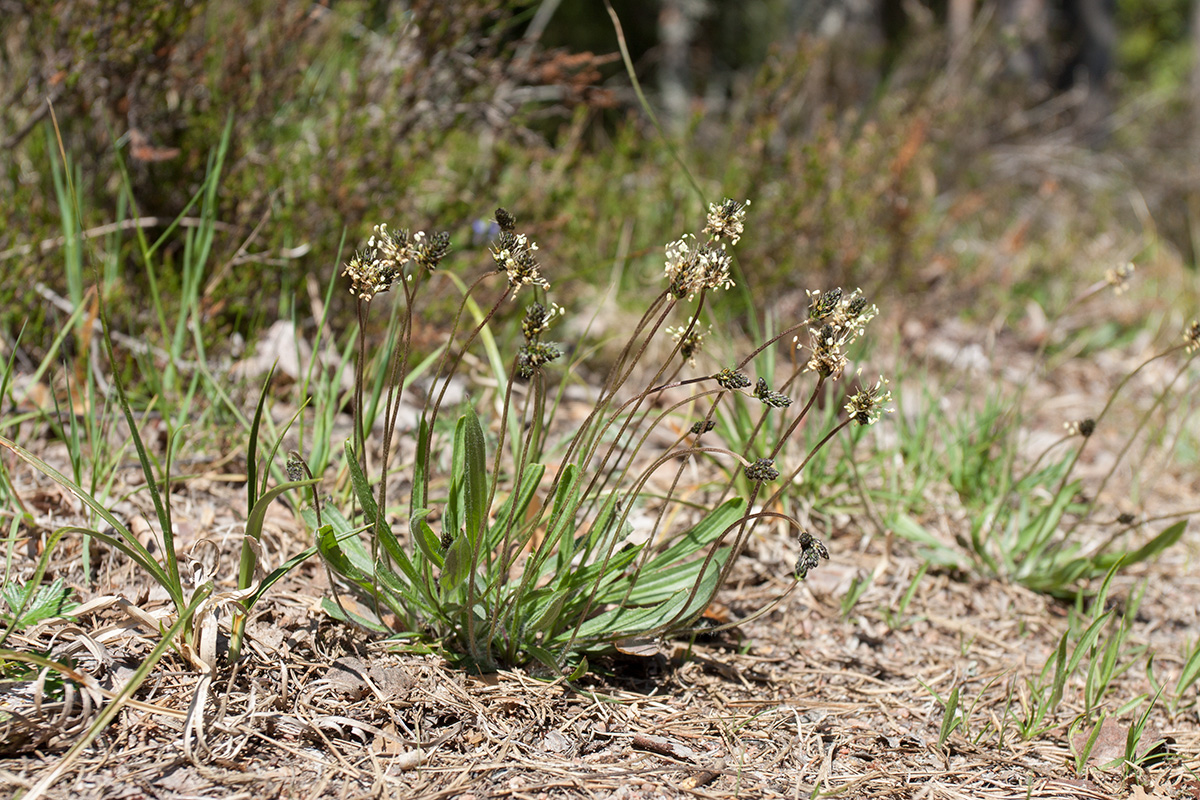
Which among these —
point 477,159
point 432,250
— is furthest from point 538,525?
point 477,159

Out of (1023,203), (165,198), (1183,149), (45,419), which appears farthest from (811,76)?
(45,419)

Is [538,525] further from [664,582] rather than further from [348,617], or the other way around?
[348,617]

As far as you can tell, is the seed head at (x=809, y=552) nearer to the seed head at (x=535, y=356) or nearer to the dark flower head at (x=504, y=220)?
the seed head at (x=535, y=356)

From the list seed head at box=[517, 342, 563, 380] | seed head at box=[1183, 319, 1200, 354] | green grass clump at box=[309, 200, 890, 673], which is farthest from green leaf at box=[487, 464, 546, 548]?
seed head at box=[1183, 319, 1200, 354]

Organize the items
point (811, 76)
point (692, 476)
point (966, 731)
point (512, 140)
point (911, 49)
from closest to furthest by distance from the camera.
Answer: point (966, 731) → point (692, 476) → point (512, 140) → point (811, 76) → point (911, 49)

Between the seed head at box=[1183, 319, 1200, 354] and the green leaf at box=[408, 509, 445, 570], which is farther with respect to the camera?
the seed head at box=[1183, 319, 1200, 354]

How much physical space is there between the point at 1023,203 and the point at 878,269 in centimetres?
321

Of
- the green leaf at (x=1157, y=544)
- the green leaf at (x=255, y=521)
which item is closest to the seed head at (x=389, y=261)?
the green leaf at (x=255, y=521)

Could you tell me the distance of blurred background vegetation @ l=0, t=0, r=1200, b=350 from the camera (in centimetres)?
270

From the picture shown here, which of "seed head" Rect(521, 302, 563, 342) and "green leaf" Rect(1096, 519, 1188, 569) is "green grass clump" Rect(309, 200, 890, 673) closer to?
"seed head" Rect(521, 302, 563, 342)

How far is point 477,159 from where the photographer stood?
391cm

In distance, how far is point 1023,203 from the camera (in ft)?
21.8

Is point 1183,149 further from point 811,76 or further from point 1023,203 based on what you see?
point 811,76

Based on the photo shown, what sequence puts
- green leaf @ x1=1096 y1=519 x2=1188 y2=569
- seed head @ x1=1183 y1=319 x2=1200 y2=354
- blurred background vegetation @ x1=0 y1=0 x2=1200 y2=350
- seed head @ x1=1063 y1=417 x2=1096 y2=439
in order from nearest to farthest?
seed head @ x1=1183 y1=319 x2=1200 y2=354 < seed head @ x1=1063 y1=417 x2=1096 y2=439 < green leaf @ x1=1096 y1=519 x2=1188 y2=569 < blurred background vegetation @ x1=0 y1=0 x2=1200 y2=350
